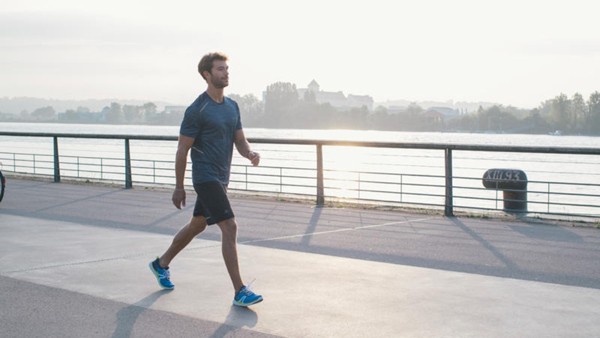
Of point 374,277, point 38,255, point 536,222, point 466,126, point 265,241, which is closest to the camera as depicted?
point 374,277

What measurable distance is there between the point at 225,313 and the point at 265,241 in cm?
366

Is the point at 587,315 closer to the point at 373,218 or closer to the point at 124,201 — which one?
the point at 373,218

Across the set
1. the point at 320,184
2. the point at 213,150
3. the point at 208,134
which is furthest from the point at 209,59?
the point at 320,184

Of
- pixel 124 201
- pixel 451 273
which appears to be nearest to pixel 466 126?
pixel 124 201

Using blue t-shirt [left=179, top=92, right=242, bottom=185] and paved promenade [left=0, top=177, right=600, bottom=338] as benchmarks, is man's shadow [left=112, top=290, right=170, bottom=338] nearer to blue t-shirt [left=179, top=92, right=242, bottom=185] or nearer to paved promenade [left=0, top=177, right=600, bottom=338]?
paved promenade [left=0, top=177, right=600, bottom=338]

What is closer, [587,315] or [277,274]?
[587,315]

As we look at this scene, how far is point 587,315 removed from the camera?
6191mm

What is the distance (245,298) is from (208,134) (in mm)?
1296

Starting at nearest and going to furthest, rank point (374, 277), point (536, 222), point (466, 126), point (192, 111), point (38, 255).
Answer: point (192, 111) → point (374, 277) → point (38, 255) → point (536, 222) → point (466, 126)

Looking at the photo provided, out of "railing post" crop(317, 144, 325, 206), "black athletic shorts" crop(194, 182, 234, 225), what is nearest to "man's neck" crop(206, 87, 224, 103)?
"black athletic shorts" crop(194, 182, 234, 225)

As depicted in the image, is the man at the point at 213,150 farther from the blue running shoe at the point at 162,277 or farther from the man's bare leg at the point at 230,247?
the blue running shoe at the point at 162,277

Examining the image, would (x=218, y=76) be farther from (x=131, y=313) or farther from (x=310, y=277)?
(x=310, y=277)

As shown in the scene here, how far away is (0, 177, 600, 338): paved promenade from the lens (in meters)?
5.92

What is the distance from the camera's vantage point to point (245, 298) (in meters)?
6.41
